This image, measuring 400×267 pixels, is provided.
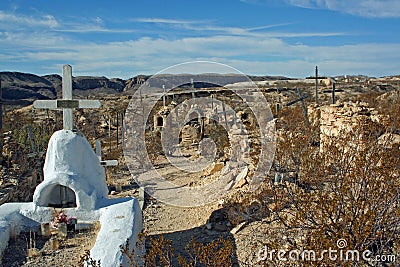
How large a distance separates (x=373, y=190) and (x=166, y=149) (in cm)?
1047

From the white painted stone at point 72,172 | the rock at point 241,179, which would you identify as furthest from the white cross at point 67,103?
the rock at point 241,179

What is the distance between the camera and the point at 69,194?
23.8 ft

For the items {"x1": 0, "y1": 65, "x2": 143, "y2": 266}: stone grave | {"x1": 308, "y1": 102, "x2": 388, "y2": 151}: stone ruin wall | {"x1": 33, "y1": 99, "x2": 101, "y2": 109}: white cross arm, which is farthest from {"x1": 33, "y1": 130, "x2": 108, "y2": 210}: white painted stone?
{"x1": 308, "y1": 102, "x2": 388, "y2": 151}: stone ruin wall

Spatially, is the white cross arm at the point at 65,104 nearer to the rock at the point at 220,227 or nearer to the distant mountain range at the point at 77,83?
the rock at the point at 220,227

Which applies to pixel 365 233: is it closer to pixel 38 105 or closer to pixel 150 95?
pixel 38 105

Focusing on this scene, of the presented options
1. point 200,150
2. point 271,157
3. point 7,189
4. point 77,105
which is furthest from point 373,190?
point 200,150

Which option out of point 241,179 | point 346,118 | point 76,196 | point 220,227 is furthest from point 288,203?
point 346,118

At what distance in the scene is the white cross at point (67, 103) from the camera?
6.93m

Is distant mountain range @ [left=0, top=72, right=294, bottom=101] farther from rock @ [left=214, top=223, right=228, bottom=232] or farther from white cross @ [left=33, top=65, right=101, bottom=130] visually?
rock @ [left=214, top=223, right=228, bottom=232]

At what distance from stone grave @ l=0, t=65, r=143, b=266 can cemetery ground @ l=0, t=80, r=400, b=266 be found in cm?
38

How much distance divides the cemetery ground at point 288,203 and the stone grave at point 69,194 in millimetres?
381

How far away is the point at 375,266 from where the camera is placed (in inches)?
162

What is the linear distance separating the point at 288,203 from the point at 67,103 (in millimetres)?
4016

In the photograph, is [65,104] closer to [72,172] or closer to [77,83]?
[72,172]
